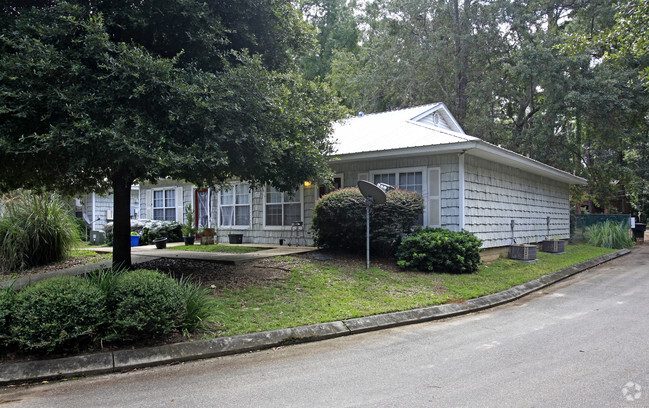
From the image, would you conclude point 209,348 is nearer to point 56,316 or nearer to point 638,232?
point 56,316

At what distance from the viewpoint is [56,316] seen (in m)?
4.67

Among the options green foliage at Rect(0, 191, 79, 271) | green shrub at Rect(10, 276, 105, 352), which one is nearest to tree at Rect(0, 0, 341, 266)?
green shrub at Rect(10, 276, 105, 352)

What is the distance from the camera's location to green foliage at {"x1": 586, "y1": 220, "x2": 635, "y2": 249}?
731 inches

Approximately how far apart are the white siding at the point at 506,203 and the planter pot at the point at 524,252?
1.32ft

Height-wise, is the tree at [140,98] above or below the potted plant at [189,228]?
above

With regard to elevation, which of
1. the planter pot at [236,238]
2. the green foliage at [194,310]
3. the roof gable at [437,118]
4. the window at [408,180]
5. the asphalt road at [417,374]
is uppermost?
the roof gable at [437,118]

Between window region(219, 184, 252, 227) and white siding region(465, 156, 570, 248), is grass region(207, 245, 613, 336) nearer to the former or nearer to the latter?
white siding region(465, 156, 570, 248)

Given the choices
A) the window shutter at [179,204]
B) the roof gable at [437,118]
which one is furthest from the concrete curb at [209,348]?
the window shutter at [179,204]

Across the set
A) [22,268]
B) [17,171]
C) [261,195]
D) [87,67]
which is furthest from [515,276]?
[22,268]

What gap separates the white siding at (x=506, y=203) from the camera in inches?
454

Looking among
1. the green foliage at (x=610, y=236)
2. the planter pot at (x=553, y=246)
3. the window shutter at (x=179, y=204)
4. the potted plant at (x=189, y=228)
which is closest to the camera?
the potted plant at (x=189, y=228)

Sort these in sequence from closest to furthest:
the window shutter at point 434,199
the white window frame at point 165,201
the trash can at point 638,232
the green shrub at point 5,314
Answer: the green shrub at point 5,314, the window shutter at point 434,199, the white window frame at point 165,201, the trash can at point 638,232

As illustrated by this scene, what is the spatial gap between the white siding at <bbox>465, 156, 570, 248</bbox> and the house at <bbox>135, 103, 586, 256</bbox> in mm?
27

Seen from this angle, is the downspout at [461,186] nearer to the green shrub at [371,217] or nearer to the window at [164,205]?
the green shrub at [371,217]
